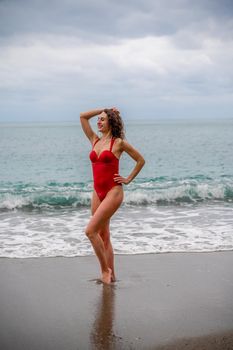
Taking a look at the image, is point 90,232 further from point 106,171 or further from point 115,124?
point 115,124

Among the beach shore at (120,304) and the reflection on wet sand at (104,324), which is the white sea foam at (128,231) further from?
the reflection on wet sand at (104,324)

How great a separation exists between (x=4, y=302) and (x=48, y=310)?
0.59 meters

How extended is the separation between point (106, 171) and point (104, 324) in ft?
6.22

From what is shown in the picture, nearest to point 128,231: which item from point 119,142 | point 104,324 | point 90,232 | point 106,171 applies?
point 90,232

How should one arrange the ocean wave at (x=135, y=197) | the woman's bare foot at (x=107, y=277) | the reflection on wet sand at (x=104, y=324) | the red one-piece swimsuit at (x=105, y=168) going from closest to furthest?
the reflection on wet sand at (x=104, y=324), the red one-piece swimsuit at (x=105, y=168), the woman's bare foot at (x=107, y=277), the ocean wave at (x=135, y=197)

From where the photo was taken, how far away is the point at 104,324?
184 inches

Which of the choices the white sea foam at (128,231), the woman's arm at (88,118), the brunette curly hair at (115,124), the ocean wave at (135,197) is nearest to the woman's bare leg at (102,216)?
the brunette curly hair at (115,124)

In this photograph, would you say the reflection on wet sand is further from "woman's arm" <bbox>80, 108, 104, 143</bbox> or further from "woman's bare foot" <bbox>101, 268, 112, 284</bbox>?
"woman's arm" <bbox>80, 108, 104, 143</bbox>

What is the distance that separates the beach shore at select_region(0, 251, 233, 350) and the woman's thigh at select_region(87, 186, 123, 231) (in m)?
0.78

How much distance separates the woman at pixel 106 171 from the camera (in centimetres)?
582

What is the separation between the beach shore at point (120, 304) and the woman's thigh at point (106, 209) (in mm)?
783

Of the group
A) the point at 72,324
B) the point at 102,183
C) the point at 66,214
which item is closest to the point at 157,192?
the point at 66,214

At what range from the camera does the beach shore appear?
4.32m

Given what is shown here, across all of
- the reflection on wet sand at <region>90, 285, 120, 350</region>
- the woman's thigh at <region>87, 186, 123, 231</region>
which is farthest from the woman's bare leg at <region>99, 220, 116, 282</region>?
the reflection on wet sand at <region>90, 285, 120, 350</region>
